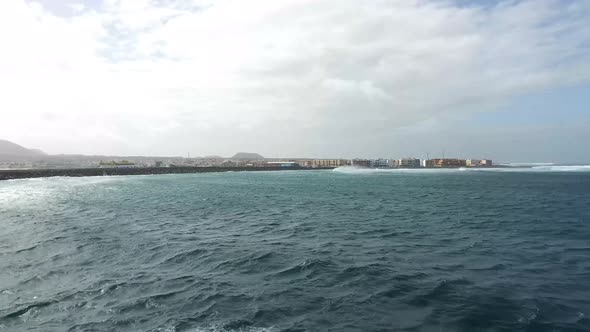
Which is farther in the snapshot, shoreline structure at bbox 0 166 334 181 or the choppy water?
shoreline structure at bbox 0 166 334 181

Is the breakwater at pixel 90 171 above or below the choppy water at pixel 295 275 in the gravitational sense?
above

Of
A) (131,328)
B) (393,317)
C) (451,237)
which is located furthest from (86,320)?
(451,237)

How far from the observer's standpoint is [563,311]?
9250 millimetres

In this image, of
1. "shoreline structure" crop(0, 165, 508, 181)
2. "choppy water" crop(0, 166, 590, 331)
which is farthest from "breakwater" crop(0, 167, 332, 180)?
"choppy water" crop(0, 166, 590, 331)

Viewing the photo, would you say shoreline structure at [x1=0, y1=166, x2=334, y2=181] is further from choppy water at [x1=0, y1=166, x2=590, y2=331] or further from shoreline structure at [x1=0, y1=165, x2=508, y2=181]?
choppy water at [x1=0, y1=166, x2=590, y2=331]

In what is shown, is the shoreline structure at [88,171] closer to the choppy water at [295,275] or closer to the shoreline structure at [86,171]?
the shoreline structure at [86,171]

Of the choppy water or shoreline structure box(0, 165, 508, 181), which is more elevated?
shoreline structure box(0, 165, 508, 181)

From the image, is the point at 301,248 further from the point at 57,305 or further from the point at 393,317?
the point at 57,305

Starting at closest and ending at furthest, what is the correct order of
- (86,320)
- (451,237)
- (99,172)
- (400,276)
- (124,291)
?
(86,320)
(124,291)
(400,276)
(451,237)
(99,172)

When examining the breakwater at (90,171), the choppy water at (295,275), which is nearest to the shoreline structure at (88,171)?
the breakwater at (90,171)

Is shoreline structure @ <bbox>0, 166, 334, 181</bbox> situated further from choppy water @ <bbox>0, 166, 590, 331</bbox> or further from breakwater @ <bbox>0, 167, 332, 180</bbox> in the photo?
choppy water @ <bbox>0, 166, 590, 331</bbox>

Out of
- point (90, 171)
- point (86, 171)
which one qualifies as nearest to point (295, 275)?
point (86, 171)

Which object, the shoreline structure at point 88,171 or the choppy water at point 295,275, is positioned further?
the shoreline structure at point 88,171

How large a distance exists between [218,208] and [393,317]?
2559 centimetres
